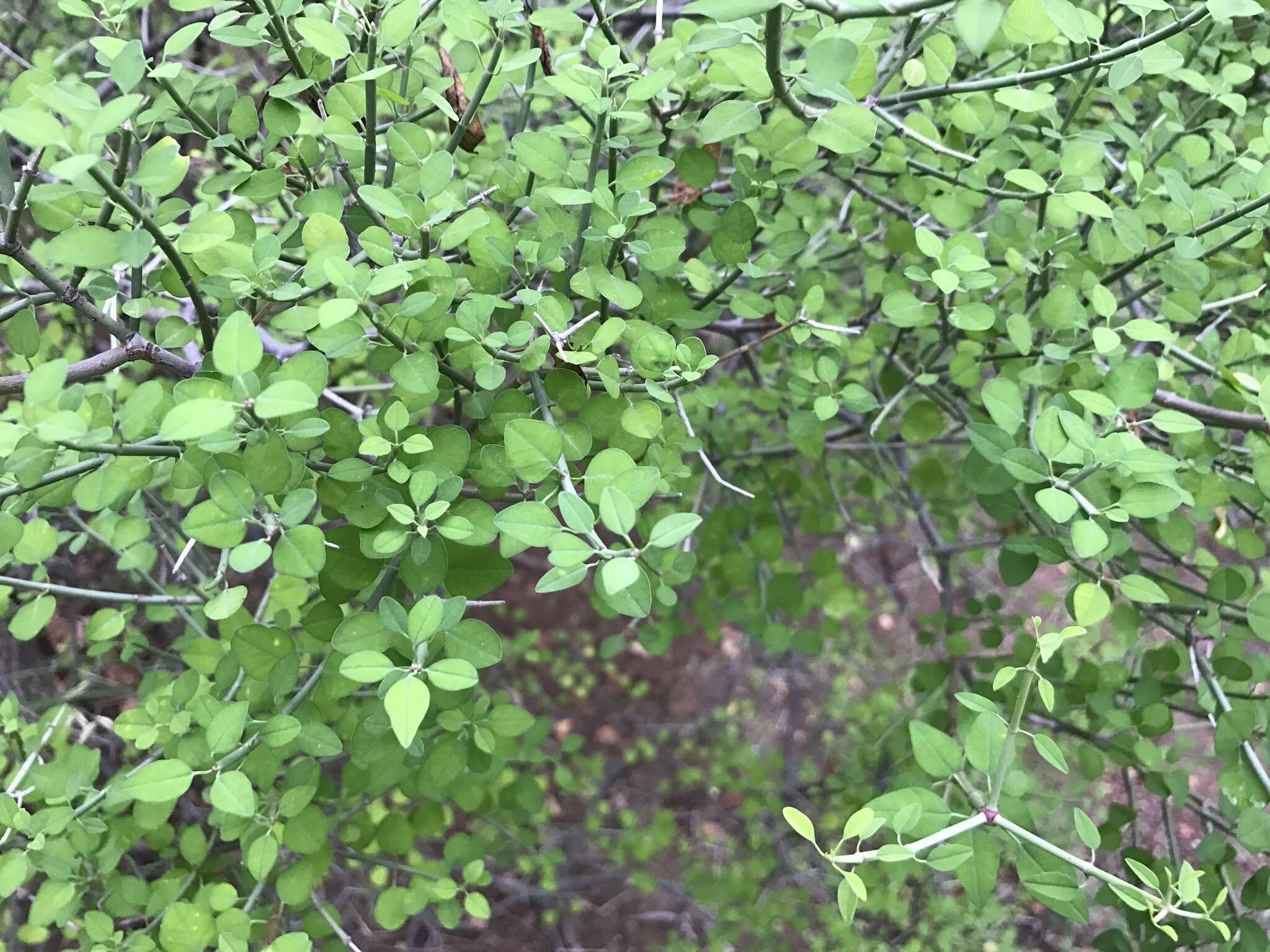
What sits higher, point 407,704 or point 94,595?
point 407,704

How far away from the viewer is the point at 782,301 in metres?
1.26

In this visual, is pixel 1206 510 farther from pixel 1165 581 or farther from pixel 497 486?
pixel 497 486

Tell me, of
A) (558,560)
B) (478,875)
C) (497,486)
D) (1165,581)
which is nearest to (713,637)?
(478,875)

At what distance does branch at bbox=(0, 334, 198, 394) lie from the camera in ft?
3.10

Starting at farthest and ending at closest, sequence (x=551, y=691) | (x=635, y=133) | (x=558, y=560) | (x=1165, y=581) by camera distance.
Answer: (x=551, y=691)
(x=1165, y=581)
(x=635, y=133)
(x=558, y=560)

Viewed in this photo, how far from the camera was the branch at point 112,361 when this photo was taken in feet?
3.10

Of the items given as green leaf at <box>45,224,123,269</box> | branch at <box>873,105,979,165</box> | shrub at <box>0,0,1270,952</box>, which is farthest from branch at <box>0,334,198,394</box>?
branch at <box>873,105,979,165</box>

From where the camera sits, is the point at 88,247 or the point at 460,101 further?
the point at 460,101

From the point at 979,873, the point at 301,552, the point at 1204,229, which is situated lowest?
the point at 979,873

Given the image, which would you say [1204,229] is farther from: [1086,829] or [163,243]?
[163,243]

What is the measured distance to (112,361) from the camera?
3.20ft

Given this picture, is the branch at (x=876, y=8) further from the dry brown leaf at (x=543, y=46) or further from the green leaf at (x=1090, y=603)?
the green leaf at (x=1090, y=603)

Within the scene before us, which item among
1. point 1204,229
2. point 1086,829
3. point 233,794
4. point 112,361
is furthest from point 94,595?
point 1204,229

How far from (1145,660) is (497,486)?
1278 millimetres
